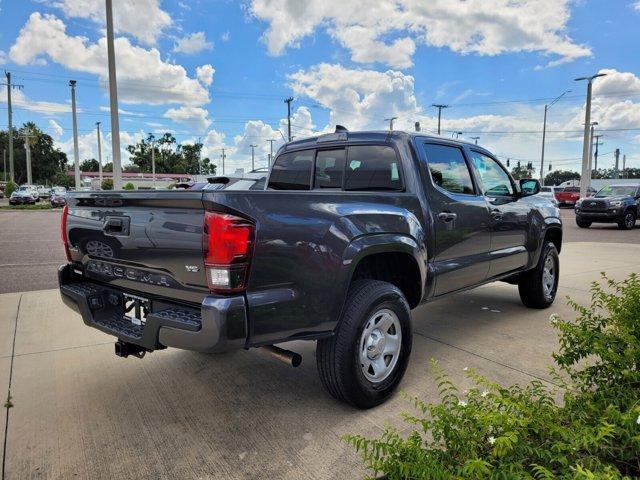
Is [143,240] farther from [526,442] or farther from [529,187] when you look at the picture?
[529,187]

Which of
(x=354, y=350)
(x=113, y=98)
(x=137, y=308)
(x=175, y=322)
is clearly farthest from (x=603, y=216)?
(x=175, y=322)

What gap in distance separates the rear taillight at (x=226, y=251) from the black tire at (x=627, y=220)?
19757 millimetres

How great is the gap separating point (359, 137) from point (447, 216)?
1020mm

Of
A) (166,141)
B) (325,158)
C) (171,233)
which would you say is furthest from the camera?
(166,141)

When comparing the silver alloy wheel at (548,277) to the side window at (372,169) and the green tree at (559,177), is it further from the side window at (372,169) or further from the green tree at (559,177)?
the green tree at (559,177)

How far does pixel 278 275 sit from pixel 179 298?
1.97 feet

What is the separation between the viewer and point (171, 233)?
2684 millimetres

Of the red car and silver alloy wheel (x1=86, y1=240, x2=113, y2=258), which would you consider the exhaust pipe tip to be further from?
the red car

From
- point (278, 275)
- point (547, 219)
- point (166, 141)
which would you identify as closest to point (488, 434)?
point (278, 275)

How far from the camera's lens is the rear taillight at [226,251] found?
248cm

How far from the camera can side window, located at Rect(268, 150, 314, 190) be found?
186 inches

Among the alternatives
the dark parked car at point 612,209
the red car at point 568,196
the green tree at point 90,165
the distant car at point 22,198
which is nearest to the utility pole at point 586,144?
the red car at point 568,196

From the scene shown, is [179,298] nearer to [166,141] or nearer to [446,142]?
[446,142]

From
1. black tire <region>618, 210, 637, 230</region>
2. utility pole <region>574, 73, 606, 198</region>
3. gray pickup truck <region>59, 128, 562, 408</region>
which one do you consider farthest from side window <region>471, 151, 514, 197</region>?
utility pole <region>574, 73, 606, 198</region>
